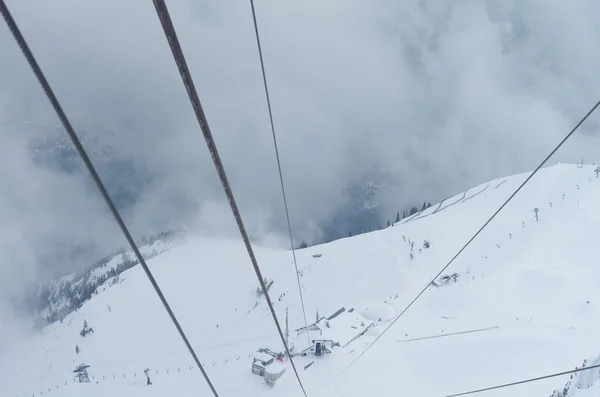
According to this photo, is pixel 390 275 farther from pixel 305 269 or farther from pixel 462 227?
pixel 462 227

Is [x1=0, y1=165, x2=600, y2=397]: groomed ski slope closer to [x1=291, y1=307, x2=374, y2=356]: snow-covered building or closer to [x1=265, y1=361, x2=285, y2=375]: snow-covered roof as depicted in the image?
[x1=265, y1=361, x2=285, y2=375]: snow-covered roof

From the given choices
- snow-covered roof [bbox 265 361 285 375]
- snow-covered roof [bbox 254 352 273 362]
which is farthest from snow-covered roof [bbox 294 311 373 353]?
snow-covered roof [bbox 265 361 285 375]

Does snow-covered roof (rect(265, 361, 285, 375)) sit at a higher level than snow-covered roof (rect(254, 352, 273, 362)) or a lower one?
lower

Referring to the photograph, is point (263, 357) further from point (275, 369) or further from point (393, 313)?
point (393, 313)

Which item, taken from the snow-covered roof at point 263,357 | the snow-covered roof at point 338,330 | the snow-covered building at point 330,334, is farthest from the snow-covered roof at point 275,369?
the snow-covered roof at point 338,330

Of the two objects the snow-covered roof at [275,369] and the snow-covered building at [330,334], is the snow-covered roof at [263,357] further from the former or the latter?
the snow-covered building at [330,334]

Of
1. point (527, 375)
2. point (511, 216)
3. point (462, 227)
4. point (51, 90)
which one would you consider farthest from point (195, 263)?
point (51, 90)
